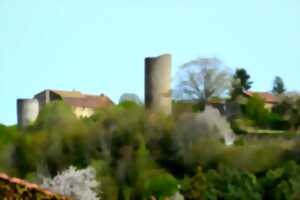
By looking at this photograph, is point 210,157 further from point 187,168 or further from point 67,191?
point 67,191

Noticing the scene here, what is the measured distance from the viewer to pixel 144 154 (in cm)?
2086

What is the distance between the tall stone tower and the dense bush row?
0.90 metres

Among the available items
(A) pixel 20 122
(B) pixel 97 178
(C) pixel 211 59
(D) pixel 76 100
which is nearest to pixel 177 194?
(B) pixel 97 178

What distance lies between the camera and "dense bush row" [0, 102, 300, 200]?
19.5m

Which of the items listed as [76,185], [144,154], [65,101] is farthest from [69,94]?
[76,185]

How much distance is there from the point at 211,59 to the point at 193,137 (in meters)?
7.53

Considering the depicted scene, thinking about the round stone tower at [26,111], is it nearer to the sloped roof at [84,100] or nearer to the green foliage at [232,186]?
the green foliage at [232,186]

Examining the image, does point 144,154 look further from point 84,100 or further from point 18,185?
point 84,100

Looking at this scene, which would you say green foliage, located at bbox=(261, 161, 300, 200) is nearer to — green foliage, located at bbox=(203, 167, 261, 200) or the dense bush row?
the dense bush row

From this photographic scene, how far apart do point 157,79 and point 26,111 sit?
470 cm

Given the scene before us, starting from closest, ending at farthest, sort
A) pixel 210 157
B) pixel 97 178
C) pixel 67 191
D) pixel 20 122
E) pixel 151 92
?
pixel 67 191
pixel 97 178
pixel 210 157
pixel 151 92
pixel 20 122

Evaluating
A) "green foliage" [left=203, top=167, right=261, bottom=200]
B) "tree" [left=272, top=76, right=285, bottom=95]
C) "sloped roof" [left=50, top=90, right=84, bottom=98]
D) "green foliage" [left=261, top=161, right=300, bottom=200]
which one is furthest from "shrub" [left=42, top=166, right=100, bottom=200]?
"tree" [left=272, top=76, right=285, bottom=95]

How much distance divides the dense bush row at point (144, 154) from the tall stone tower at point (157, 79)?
2.97ft

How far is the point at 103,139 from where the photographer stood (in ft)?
71.7
